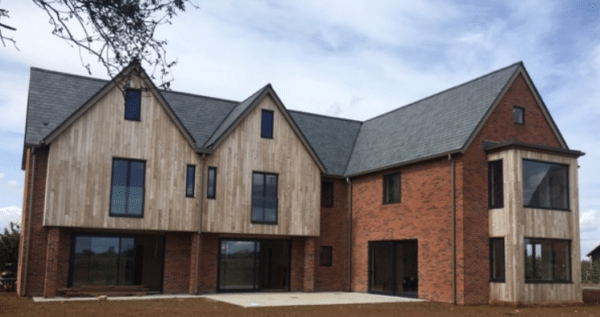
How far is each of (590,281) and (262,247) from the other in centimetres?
2531

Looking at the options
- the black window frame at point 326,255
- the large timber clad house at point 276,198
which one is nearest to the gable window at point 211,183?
the large timber clad house at point 276,198

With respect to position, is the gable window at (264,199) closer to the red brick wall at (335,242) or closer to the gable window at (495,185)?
the red brick wall at (335,242)

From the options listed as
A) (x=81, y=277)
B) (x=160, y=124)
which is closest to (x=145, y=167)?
(x=160, y=124)

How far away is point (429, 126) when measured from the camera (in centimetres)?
2433

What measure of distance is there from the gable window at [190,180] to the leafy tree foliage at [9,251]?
7563 mm

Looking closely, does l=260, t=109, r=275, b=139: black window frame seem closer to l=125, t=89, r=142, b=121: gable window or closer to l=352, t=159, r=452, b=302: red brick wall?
l=352, t=159, r=452, b=302: red brick wall

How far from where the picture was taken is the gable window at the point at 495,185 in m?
21.4

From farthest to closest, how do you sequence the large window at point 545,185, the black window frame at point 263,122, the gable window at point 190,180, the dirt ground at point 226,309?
1. the black window frame at point 263,122
2. the gable window at point 190,180
3. the large window at point 545,185
4. the dirt ground at point 226,309

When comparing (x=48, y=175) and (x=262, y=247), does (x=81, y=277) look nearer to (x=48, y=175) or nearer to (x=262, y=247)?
(x=48, y=175)

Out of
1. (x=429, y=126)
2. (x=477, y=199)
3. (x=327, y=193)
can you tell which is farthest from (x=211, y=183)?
(x=477, y=199)

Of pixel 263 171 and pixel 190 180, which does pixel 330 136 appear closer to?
pixel 263 171

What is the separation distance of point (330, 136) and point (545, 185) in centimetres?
1096

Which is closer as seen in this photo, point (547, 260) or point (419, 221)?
point (547, 260)

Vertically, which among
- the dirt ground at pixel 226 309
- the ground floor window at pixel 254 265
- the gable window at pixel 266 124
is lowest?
the dirt ground at pixel 226 309
